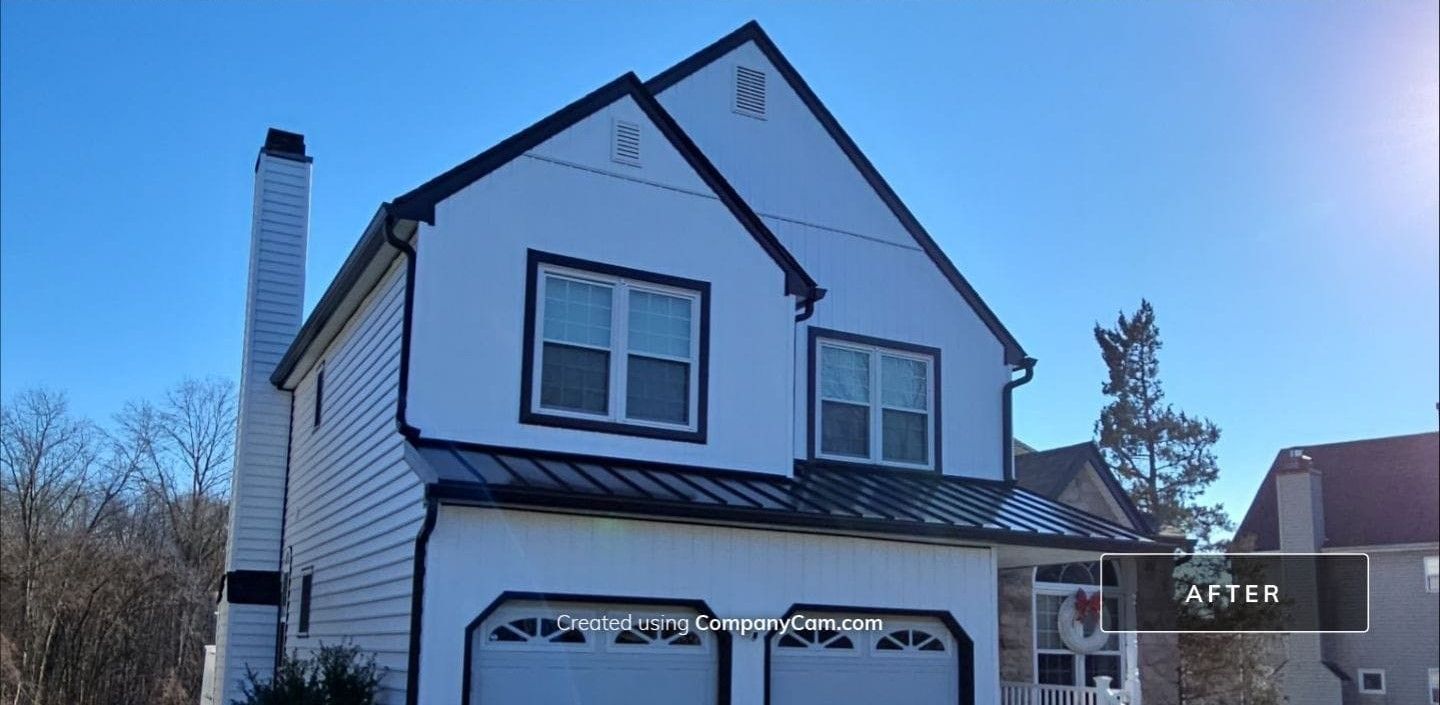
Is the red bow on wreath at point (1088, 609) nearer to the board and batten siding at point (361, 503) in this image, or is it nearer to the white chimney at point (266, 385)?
the board and batten siding at point (361, 503)

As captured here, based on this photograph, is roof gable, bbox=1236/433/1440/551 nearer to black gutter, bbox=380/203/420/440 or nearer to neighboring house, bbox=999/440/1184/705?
neighboring house, bbox=999/440/1184/705

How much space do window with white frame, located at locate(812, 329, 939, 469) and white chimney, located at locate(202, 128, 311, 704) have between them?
7072 millimetres

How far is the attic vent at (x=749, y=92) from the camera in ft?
44.7

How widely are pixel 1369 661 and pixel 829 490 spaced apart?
21.3m

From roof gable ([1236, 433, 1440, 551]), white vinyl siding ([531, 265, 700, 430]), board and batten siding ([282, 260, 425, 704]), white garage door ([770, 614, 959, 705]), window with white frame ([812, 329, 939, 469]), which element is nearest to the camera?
board and batten siding ([282, 260, 425, 704])

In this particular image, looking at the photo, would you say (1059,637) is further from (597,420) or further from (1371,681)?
(1371,681)

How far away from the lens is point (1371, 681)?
26859 mm

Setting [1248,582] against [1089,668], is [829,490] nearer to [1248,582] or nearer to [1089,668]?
[1089,668]

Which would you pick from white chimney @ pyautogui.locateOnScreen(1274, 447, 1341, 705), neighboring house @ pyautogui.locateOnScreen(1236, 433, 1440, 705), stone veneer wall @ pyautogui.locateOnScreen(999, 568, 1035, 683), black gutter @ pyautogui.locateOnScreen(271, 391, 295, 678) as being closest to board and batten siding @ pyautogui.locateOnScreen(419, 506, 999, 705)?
stone veneer wall @ pyautogui.locateOnScreen(999, 568, 1035, 683)

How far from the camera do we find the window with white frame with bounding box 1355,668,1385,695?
2659cm

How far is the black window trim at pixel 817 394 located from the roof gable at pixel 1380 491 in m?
17.2

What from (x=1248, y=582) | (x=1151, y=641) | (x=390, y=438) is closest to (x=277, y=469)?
(x=390, y=438)

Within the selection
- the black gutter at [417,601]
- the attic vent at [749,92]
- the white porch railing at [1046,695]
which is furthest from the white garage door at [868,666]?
the attic vent at [749,92]

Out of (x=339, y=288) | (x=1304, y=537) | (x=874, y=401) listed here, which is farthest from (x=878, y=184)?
(x=1304, y=537)
